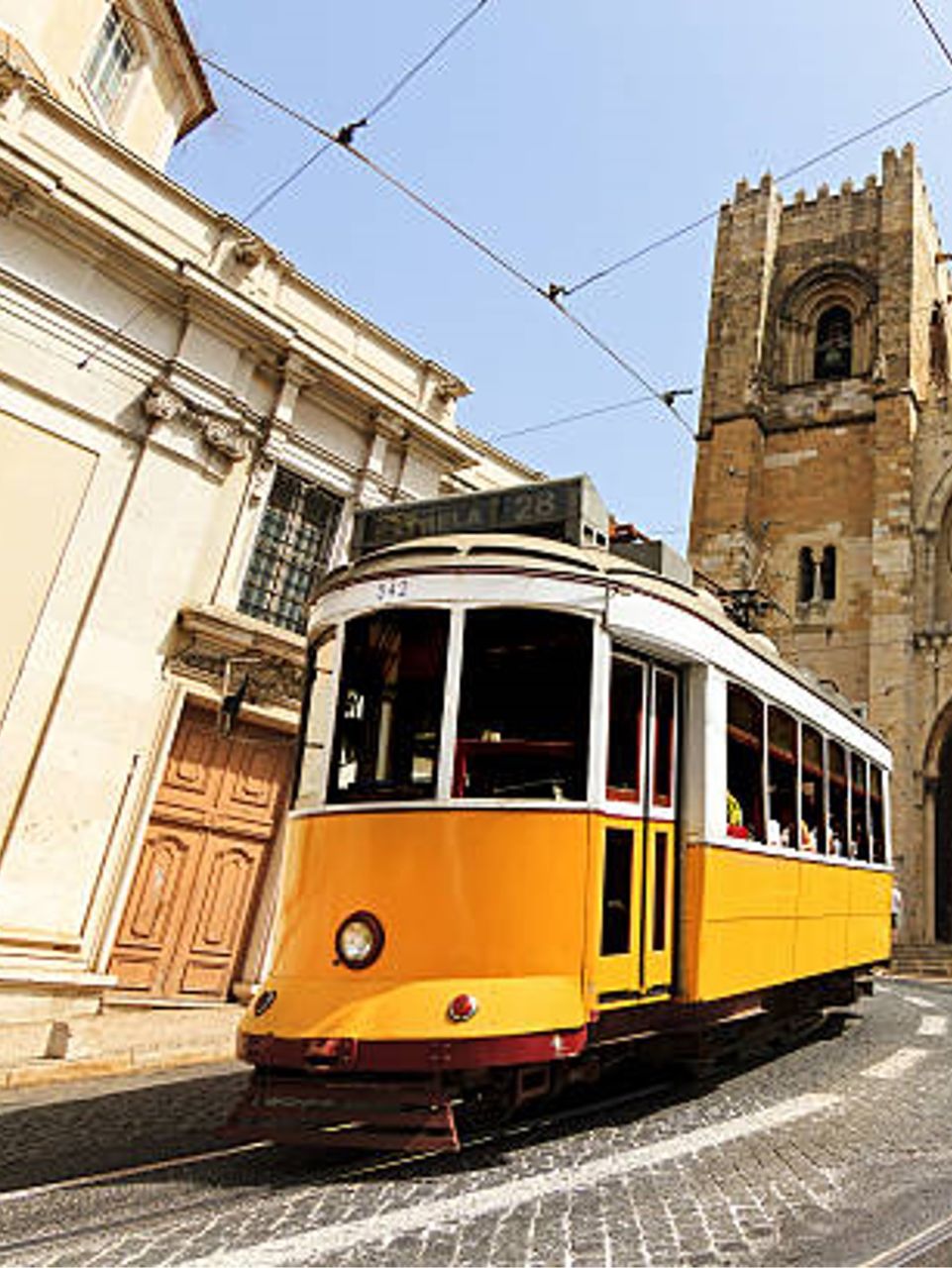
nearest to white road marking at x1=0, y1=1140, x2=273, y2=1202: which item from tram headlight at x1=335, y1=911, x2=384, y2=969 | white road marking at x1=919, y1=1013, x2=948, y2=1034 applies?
tram headlight at x1=335, y1=911, x2=384, y2=969

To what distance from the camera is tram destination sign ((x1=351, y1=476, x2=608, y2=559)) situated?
220 inches

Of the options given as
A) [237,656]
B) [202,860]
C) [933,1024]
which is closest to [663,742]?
[237,656]

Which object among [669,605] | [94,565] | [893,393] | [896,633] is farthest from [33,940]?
[893,393]

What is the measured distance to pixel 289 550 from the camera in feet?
34.6

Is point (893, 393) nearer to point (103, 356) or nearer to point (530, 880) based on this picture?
point (103, 356)

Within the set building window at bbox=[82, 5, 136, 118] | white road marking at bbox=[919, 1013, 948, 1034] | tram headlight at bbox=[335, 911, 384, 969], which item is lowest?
white road marking at bbox=[919, 1013, 948, 1034]

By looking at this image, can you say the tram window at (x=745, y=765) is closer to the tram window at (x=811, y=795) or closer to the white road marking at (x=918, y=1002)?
the tram window at (x=811, y=795)

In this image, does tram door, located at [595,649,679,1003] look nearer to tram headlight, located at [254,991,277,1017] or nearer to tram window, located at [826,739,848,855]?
tram headlight, located at [254,991,277,1017]

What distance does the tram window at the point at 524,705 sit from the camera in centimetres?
457

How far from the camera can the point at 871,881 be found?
8.42 metres

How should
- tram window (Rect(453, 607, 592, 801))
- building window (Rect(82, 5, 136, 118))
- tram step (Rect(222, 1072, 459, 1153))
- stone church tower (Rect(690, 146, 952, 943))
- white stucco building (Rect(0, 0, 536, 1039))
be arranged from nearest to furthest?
1. tram step (Rect(222, 1072, 459, 1153))
2. tram window (Rect(453, 607, 592, 801))
3. white stucco building (Rect(0, 0, 536, 1039))
4. building window (Rect(82, 5, 136, 118))
5. stone church tower (Rect(690, 146, 952, 943))

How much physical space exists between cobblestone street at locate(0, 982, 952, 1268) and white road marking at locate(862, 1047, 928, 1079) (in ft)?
2.54

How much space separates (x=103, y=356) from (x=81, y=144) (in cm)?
232

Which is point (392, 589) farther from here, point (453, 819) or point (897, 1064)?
point (897, 1064)
